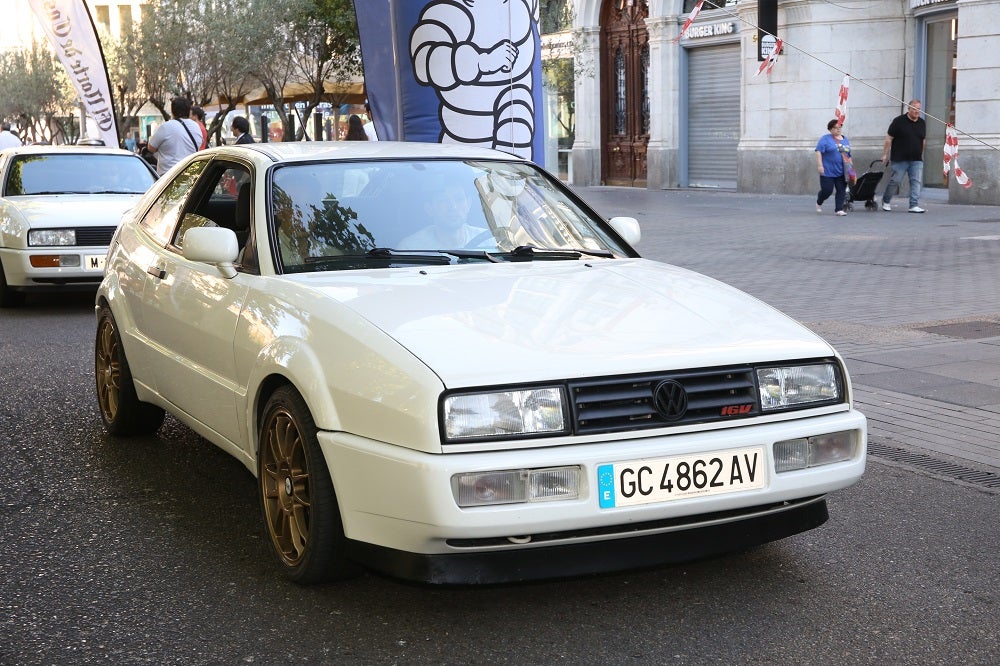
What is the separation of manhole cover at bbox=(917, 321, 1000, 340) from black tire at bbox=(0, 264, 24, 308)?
779cm

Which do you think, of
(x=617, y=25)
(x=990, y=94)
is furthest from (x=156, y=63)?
(x=990, y=94)

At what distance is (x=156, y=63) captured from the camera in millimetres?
38750

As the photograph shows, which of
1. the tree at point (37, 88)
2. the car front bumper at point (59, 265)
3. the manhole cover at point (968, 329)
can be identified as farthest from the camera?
the tree at point (37, 88)

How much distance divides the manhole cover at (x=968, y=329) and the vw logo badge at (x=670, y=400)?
5.77 meters

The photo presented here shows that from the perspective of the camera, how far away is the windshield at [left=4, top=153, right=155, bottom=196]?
1199 cm

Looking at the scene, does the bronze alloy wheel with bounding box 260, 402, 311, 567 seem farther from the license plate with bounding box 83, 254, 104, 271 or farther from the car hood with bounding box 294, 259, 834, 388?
the license plate with bounding box 83, 254, 104, 271

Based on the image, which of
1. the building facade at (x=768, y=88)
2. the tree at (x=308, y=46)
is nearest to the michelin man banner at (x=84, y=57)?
the tree at (x=308, y=46)

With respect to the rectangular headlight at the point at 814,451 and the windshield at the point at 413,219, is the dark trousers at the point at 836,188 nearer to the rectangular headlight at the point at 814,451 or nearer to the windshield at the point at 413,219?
the windshield at the point at 413,219

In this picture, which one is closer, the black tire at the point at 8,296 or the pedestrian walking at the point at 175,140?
the black tire at the point at 8,296

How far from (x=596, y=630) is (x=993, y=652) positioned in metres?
1.07

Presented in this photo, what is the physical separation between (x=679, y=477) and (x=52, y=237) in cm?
873

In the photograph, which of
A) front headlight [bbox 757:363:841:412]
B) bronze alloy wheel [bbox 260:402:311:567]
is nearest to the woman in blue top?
front headlight [bbox 757:363:841:412]

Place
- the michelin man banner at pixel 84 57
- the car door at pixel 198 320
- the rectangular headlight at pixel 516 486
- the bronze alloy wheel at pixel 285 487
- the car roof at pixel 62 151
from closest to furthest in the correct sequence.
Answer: the rectangular headlight at pixel 516 486
the bronze alloy wheel at pixel 285 487
the car door at pixel 198 320
the car roof at pixel 62 151
the michelin man banner at pixel 84 57

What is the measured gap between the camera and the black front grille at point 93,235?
10.9 m
